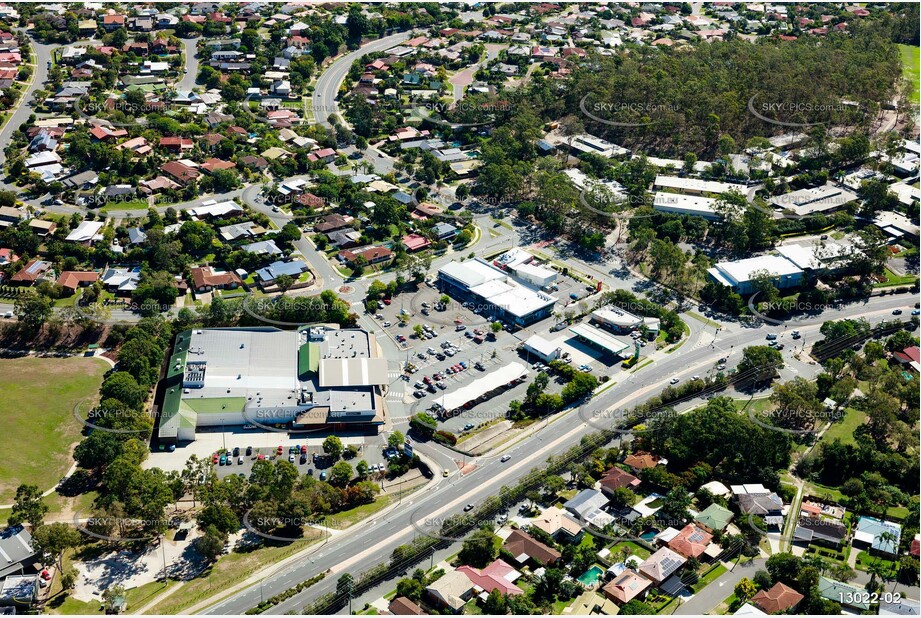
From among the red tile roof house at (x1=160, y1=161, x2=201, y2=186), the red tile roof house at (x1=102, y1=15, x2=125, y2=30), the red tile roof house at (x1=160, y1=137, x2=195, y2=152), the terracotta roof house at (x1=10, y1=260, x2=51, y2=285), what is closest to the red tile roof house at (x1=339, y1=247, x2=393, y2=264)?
the red tile roof house at (x1=160, y1=161, x2=201, y2=186)

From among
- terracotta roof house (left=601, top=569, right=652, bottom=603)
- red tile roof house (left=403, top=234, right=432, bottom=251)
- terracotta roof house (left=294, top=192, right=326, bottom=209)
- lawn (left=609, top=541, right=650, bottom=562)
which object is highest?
terracotta roof house (left=294, top=192, right=326, bottom=209)

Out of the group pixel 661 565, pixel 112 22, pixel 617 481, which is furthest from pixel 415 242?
pixel 112 22

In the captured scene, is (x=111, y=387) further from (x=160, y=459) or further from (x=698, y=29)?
(x=698, y=29)

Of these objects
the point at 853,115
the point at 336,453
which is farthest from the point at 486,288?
the point at 853,115

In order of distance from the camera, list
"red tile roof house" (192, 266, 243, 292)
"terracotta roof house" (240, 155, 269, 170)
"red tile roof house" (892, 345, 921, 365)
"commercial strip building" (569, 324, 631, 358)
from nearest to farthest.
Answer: "red tile roof house" (892, 345, 921, 365) → "commercial strip building" (569, 324, 631, 358) → "red tile roof house" (192, 266, 243, 292) → "terracotta roof house" (240, 155, 269, 170)

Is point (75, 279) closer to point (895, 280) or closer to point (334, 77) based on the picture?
point (334, 77)

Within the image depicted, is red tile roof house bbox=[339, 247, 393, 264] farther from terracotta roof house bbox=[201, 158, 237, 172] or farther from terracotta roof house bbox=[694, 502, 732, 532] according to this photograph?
terracotta roof house bbox=[694, 502, 732, 532]
